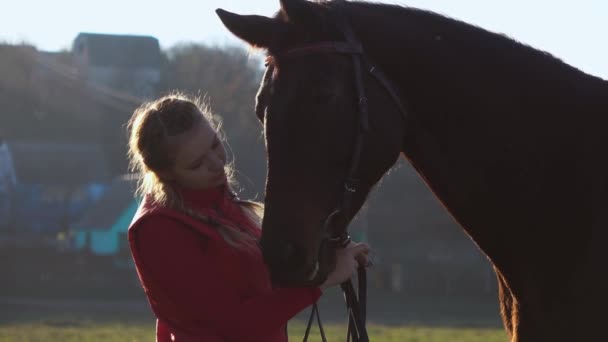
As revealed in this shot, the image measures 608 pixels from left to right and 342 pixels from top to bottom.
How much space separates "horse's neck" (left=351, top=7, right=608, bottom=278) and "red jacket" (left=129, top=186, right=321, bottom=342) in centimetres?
61

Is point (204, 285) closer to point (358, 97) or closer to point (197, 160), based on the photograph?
point (197, 160)

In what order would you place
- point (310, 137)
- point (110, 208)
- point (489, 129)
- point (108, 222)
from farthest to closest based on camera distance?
point (110, 208)
point (108, 222)
point (489, 129)
point (310, 137)

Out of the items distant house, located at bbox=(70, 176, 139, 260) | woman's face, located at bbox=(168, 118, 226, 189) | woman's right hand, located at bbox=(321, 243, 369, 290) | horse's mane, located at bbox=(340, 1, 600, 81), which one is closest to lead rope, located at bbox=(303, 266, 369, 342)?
woman's right hand, located at bbox=(321, 243, 369, 290)

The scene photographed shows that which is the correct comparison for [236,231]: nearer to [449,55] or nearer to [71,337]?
[449,55]

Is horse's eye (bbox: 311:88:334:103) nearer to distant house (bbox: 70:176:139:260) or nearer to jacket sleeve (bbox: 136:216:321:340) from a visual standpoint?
jacket sleeve (bbox: 136:216:321:340)

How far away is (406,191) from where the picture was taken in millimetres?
35812

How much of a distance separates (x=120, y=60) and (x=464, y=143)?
68.7m

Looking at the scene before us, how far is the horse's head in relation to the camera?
332 centimetres

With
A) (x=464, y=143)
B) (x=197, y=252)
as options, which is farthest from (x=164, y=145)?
(x=464, y=143)

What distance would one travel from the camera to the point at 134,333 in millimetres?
18281

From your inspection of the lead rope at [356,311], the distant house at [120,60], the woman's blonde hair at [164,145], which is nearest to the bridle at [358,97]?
the lead rope at [356,311]

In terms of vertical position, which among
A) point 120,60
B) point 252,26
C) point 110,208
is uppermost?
point 252,26

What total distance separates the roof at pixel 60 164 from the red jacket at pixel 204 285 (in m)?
48.4

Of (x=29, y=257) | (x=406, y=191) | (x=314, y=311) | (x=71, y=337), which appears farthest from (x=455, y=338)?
(x=29, y=257)
